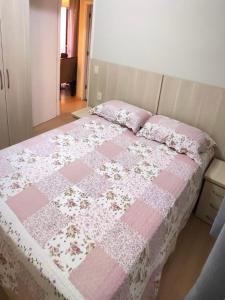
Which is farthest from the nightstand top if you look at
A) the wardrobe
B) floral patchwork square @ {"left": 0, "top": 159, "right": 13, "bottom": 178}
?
the wardrobe

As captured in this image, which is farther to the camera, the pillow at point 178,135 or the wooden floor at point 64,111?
the wooden floor at point 64,111

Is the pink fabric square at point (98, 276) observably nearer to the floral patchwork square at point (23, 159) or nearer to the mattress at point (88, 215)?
the mattress at point (88, 215)

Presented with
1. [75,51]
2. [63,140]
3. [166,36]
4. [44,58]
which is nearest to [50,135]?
[63,140]

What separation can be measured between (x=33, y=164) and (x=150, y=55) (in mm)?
1733

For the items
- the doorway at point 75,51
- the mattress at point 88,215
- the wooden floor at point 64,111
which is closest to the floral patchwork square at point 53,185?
the mattress at point 88,215

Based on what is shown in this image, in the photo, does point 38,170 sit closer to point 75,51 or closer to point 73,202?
point 73,202

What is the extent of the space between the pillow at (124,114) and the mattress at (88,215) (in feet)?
1.33

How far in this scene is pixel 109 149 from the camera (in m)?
2.07

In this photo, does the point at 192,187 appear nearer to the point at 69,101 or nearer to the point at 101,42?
the point at 101,42

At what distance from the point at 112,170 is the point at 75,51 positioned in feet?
Result: 13.3

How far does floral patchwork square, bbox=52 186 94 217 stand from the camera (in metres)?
1.37

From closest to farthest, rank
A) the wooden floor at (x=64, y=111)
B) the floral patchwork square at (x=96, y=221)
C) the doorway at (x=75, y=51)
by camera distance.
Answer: the floral patchwork square at (x=96, y=221), the wooden floor at (x=64, y=111), the doorway at (x=75, y=51)

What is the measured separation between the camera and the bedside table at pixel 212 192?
6.67 ft

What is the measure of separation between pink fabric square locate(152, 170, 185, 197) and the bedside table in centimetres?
47
